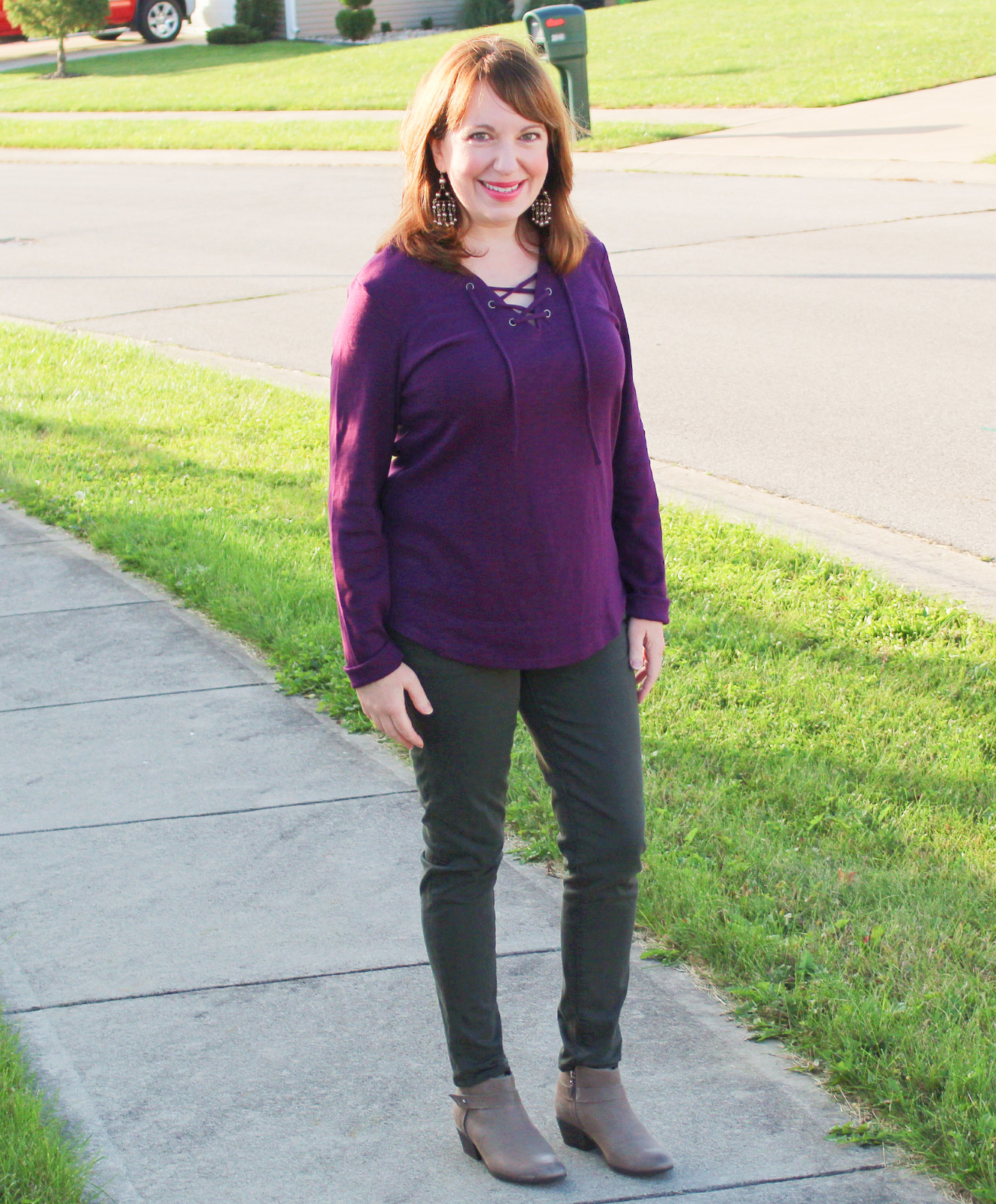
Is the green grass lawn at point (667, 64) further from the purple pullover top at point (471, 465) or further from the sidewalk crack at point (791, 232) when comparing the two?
the purple pullover top at point (471, 465)

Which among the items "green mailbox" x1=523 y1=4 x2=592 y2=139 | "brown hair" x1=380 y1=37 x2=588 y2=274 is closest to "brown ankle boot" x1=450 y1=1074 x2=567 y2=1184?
"brown hair" x1=380 y1=37 x2=588 y2=274

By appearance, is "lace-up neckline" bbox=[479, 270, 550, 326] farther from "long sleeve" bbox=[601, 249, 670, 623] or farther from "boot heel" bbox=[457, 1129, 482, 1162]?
"boot heel" bbox=[457, 1129, 482, 1162]

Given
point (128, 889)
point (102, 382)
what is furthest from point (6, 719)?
point (102, 382)

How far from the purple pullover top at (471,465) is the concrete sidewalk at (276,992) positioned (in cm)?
92

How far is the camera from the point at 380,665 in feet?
7.63

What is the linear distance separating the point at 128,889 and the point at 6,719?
4.08 ft

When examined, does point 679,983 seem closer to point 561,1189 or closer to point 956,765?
point 561,1189

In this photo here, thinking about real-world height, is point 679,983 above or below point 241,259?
below

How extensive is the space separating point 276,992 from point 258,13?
38.1 meters

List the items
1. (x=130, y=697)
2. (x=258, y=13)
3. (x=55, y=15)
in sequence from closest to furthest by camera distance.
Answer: (x=130, y=697) < (x=55, y=15) < (x=258, y=13)

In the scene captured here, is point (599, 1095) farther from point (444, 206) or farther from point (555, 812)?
point (444, 206)

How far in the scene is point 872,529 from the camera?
18.7ft

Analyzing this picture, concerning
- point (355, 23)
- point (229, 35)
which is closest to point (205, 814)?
point (229, 35)

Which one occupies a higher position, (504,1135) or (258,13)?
(258,13)
